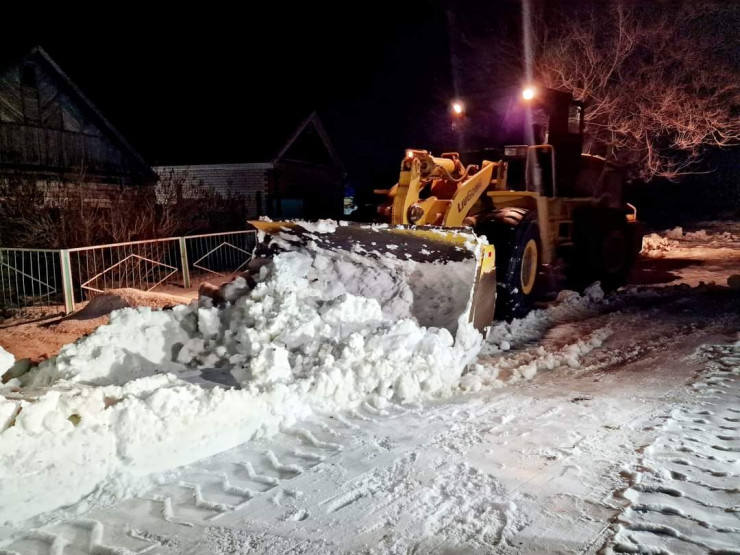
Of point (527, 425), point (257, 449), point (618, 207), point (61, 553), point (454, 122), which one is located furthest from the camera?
point (618, 207)

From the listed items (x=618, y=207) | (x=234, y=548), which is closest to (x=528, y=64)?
(x=618, y=207)

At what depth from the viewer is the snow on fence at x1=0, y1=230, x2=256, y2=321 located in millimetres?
10102

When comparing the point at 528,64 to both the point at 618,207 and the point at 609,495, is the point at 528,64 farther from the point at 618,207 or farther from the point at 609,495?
the point at 609,495

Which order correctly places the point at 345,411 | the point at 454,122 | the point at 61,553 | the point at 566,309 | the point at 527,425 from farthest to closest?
Result: the point at 454,122 < the point at 566,309 < the point at 345,411 < the point at 527,425 < the point at 61,553

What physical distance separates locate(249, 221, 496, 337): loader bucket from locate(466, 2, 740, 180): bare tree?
40.0ft

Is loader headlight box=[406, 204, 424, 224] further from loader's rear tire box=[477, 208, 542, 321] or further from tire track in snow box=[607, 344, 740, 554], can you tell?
tire track in snow box=[607, 344, 740, 554]

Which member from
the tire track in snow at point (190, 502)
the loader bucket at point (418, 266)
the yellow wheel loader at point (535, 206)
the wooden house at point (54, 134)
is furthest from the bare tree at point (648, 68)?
the tire track in snow at point (190, 502)

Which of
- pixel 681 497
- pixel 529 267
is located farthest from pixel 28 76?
pixel 681 497

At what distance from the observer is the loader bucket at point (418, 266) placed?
6.84 meters

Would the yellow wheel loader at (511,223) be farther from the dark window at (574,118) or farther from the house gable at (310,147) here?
the house gable at (310,147)

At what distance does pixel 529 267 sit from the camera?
961 cm

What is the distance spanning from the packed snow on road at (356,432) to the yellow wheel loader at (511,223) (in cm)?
26

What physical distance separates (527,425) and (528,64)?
17685mm

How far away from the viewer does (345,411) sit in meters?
5.21
